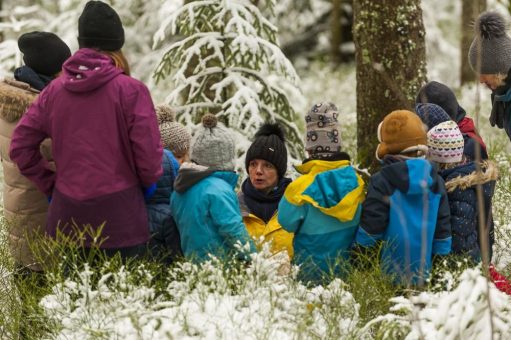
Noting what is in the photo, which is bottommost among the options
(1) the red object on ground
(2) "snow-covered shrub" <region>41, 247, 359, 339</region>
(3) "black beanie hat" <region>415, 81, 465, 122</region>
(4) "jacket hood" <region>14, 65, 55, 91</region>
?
(1) the red object on ground

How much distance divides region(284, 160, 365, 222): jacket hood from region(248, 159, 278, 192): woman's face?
670 mm

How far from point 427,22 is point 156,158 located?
53.8ft

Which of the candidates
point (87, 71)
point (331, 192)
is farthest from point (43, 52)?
point (331, 192)

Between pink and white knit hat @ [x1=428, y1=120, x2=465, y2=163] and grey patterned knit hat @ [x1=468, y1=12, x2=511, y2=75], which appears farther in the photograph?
grey patterned knit hat @ [x1=468, y1=12, x2=511, y2=75]

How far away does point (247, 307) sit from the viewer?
160 inches

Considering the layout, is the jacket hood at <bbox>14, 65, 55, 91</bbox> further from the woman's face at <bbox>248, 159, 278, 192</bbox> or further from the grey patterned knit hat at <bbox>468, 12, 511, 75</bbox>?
the grey patterned knit hat at <bbox>468, 12, 511, 75</bbox>

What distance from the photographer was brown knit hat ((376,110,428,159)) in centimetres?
460

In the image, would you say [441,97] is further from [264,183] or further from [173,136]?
[173,136]


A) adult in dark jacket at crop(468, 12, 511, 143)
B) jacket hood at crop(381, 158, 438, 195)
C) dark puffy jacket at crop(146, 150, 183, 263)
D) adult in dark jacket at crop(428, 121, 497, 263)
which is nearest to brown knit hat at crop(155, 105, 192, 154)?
dark puffy jacket at crop(146, 150, 183, 263)

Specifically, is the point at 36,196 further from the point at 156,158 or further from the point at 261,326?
the point at 261,326

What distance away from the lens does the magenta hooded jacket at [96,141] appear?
14.0 feet

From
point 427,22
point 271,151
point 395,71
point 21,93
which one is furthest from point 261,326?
point 427,22

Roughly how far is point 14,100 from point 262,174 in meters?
1.83

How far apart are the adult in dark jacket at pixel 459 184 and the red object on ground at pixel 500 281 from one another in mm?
132
